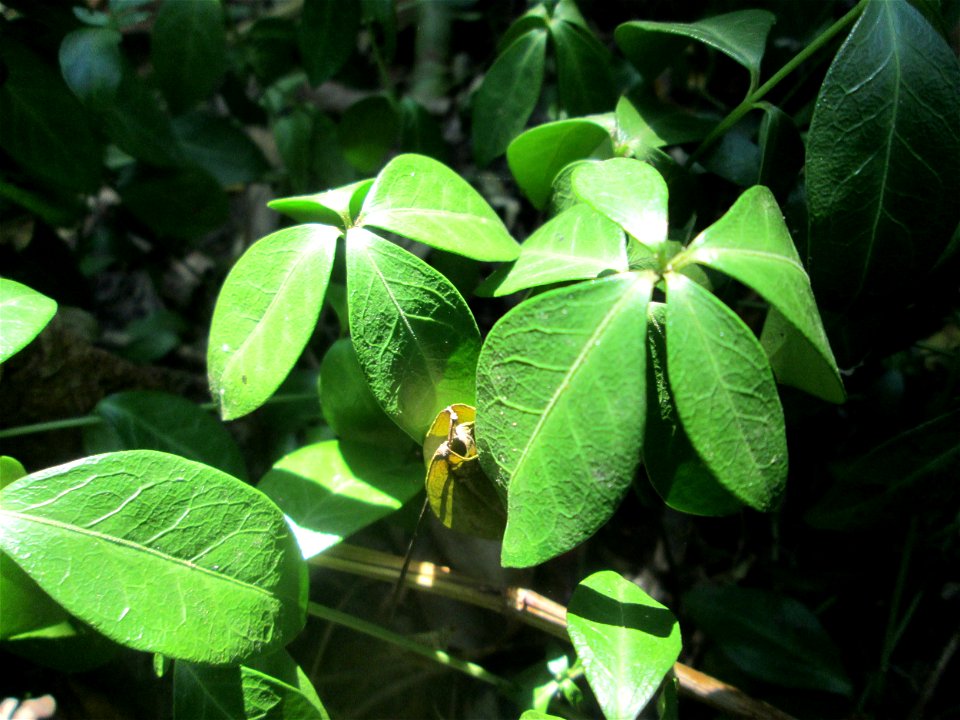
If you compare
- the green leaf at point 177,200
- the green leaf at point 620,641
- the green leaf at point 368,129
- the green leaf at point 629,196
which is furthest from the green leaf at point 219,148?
the green leaf at point 620,641

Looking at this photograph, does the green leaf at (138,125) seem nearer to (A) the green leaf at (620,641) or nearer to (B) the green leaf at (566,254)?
(B) the green leaf at (566,254)

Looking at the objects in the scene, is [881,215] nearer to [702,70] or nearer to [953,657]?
[953,657]

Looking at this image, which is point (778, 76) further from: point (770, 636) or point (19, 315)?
point (19, 315)

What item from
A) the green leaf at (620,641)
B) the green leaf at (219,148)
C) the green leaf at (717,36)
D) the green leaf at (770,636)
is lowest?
the green leaf at (770,636)

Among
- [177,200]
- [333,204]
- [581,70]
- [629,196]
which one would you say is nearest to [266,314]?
[333,204]

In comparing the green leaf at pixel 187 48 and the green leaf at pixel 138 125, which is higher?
the green leaf at pixel 187 48

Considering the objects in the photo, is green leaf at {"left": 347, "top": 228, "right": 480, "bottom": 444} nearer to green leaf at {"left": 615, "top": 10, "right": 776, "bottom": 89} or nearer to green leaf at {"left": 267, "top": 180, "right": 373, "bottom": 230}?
green leaf at {"left": 267, "top": 180, "right": 373, "bottom": 230}

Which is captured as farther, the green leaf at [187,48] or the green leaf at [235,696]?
the green leaf at [187,48]
